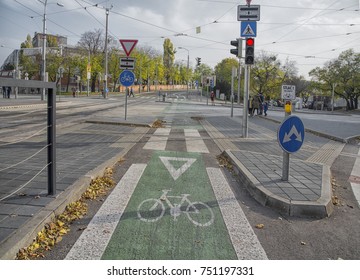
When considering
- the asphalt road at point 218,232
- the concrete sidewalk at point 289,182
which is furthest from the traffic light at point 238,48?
the asphalt road at point 218,232

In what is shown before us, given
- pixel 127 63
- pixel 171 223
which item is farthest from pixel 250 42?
pixel 171 223

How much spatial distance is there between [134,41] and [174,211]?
10780 mm

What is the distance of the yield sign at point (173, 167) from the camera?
5.82m

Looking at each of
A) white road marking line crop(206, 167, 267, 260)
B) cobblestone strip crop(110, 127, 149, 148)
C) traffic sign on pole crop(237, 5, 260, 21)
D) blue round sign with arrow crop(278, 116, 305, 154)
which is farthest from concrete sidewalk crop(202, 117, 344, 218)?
traffic sign on pole crop(237, 5, 260, 21)

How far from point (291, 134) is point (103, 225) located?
322 cm

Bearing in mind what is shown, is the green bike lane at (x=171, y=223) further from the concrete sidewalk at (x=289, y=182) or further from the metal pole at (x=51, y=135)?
the metal pole at (x=51, y=135)

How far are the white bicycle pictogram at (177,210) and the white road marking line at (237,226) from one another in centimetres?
23

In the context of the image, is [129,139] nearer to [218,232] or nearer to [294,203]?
[294,203]

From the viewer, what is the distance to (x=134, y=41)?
13.4m

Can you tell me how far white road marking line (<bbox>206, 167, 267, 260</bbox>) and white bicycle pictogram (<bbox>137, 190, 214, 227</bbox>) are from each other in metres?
0.23

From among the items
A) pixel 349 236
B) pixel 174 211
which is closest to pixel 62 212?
pixel 174 211

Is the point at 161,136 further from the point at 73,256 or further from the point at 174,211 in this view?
the point at 73,256

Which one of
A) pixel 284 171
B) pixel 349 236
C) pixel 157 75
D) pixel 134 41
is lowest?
pixel 349 236
